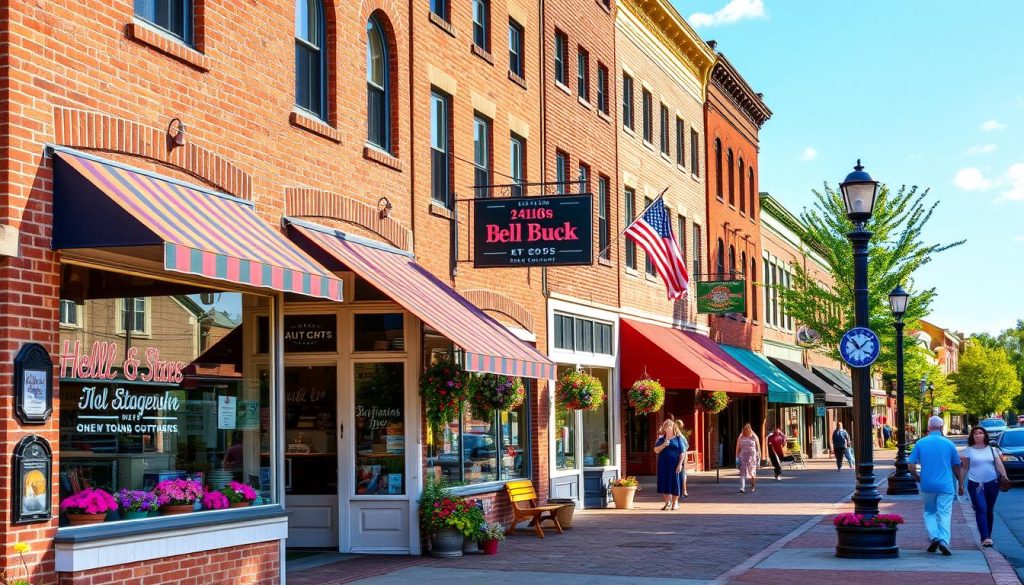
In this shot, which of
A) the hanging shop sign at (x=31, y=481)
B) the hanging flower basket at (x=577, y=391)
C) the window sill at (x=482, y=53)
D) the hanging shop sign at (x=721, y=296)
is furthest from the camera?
the hanging shop sign at (x=721, y=296)

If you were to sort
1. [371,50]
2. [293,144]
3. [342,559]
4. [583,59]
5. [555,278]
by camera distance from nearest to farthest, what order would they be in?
[293,144], [342,559], [371,50], [555,278], [583,59]

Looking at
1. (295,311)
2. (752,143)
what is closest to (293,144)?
(295,311)

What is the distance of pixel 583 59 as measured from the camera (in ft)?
81.7

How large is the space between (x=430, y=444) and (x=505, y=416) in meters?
3.30

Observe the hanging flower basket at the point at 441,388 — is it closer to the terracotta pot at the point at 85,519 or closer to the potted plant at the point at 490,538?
the potted plant at the point at 490,538

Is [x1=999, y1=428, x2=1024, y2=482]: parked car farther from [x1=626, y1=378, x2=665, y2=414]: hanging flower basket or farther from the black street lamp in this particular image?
[x1=626, y1=378, x2=665, y2=414]: hanging flower basket

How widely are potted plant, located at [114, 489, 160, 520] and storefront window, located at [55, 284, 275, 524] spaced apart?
0.05 m

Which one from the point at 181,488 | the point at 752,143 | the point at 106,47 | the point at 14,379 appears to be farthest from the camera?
the point at 752,143

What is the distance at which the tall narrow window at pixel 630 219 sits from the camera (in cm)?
2714

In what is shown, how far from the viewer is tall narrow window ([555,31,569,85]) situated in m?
23.2

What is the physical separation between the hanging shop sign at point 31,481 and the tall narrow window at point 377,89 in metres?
7.33

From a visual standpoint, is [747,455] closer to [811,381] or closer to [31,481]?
[811,381]

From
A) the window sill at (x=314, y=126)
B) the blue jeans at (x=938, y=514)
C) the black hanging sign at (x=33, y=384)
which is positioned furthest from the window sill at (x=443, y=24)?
→ the black hanging sign at (x=33, y=384)

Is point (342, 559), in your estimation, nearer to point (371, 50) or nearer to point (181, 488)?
point (181, 488)
